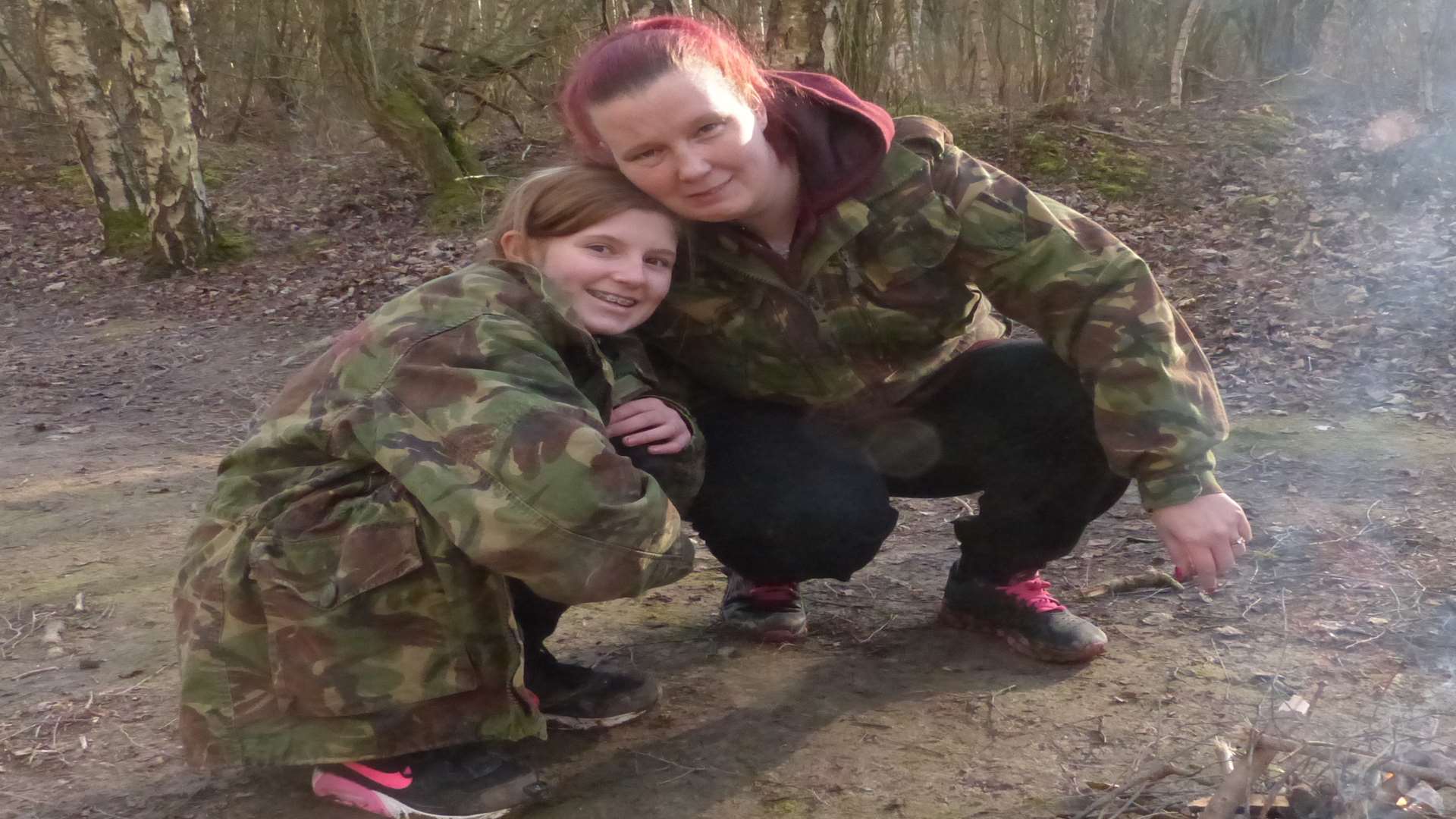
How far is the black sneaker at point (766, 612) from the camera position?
242 cm

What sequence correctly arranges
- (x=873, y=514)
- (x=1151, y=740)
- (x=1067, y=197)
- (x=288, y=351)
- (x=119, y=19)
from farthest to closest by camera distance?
(x=119, y=19) < (x=1067, y=197) < (x=288, y=351) < (x=873, y=514) < (x=1151, y=740)

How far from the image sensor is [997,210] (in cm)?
199

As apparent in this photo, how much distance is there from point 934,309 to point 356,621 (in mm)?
1148

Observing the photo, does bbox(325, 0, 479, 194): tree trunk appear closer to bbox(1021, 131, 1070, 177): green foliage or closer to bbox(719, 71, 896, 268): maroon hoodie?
bbox(1021, 131, 1070, 177): green foliage

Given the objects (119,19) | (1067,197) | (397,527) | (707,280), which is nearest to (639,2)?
(1067,197)

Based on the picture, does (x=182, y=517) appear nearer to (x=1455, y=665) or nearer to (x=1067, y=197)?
(x=1455, y=665)

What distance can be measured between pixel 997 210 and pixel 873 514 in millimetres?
619

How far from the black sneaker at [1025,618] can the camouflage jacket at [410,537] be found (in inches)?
33.4

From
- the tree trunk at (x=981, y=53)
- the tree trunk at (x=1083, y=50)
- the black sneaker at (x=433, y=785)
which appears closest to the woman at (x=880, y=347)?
the black sneaker at (x=433, y=785)

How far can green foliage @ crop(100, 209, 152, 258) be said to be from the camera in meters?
8.95

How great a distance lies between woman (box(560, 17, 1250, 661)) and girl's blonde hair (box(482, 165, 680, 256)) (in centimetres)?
4

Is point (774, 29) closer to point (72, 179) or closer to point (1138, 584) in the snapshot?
point (1138, 584)

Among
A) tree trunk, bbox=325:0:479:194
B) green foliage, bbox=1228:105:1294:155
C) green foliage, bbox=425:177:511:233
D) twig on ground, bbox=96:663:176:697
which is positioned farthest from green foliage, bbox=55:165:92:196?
twig on ground, bbox=96:663:176:697

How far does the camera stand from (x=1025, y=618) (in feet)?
7.41
